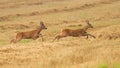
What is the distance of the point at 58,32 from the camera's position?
88.6 feet

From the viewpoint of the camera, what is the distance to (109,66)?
38.0 feet

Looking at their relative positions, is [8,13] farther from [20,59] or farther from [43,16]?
[20,59]

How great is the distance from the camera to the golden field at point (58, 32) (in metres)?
13.8

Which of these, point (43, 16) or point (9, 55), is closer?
point (9, 55)

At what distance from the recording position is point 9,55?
1499 centimetres

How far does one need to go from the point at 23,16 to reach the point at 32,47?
21017 millimetres

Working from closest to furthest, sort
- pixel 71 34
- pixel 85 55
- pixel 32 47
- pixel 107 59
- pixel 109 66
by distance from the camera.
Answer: pixel 109 66 → pixel 107 59 → pixel 85 55 → pixel 32 47 → pixel 71 34

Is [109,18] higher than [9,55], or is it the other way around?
[9,55]

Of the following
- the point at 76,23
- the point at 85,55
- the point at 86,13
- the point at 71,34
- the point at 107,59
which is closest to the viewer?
the point at 107,59

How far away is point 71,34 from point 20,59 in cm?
716

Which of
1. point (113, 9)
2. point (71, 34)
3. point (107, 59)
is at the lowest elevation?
point (113, 9)

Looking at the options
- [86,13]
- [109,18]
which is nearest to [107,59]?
[109,18]

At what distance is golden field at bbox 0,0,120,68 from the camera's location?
13766mm

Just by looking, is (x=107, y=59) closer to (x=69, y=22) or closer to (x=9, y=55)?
(x=9, y=55)
